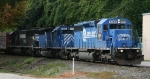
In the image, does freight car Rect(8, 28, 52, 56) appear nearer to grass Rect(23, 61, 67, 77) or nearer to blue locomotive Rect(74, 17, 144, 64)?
blue locomotive Rect(74, 17, 144, 64)

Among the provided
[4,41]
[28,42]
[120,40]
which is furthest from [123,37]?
[4,41]

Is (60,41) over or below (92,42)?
over

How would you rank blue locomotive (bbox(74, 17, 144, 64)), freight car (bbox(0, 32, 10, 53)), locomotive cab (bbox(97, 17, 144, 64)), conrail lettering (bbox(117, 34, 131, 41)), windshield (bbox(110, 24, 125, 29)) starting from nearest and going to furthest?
locomotive cab (bbox(97, 17, 144, 64)) → blue locomotive (bbox(74, 17, 144, 64)) → conrail lettering (bbox(117, 34, 131, 41)) → windshield (bbox(110, 24, 125, 29)) → freight car (bbox(0, 32, 10, 53))

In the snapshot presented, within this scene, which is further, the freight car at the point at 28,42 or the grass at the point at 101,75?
the freight car at the point at 28,42

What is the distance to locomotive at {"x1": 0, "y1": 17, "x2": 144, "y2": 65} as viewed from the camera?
2453 centimetres

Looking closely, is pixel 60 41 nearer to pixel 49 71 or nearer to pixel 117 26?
pixel 117 26

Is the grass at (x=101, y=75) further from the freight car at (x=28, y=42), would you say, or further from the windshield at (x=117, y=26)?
the freight car at (x=28, y=42)

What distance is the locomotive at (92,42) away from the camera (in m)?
24.5

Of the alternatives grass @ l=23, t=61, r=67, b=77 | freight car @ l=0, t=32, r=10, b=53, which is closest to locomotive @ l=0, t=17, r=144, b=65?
grass @ l=23, t=61, r=67, b=77

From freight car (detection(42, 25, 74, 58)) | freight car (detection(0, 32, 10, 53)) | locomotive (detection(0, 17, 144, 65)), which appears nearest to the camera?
locomotive (detection(0, 17, 144, 65))

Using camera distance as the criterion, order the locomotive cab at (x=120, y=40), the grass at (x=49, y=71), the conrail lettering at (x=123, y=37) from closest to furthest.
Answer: the grass at (x=49, y=71), the locomotive cab at (x=120, y=40), the conrail lettering at (x=123, y=37)

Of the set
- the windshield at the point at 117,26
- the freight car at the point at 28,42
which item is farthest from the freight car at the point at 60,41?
the windshield at the point at 117,26

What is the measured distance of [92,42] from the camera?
28094mm

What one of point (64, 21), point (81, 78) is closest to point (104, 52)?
point (81, 78)
